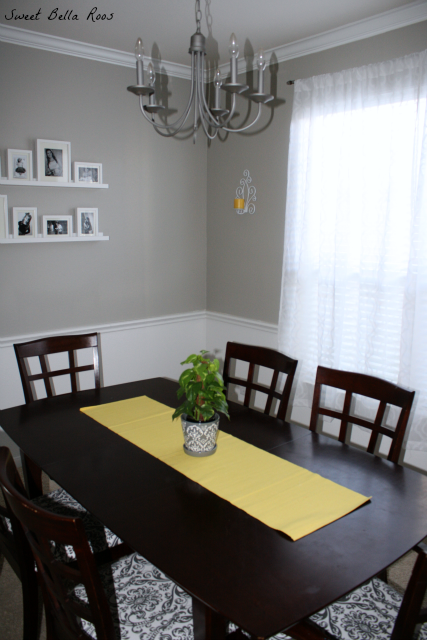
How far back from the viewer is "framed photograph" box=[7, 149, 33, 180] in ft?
10.1

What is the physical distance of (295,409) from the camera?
3602 mm

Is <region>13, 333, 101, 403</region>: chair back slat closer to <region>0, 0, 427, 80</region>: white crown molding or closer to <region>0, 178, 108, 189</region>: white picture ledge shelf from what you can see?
<region>0, 178, 108, 189</region>: white picture ledge shelf

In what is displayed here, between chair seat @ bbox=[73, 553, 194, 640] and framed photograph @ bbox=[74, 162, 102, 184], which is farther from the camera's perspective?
framed photograph @ bbox=[74, 162, 102, 184]

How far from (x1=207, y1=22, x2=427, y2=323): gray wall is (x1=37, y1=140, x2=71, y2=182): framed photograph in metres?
1.23

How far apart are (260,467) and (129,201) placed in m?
2.55

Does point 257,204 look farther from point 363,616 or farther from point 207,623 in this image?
point 207,623

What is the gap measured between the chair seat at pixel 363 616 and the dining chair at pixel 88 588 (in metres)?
0.21

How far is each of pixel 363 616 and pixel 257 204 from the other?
2.85 metres

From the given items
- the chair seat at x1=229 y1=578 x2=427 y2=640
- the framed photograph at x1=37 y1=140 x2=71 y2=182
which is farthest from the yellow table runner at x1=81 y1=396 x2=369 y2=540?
the framed photograph at x1=37 y1=140 x2=71 y2=182

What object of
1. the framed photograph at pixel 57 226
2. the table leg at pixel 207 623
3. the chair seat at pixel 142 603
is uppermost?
the framed photograph at pixel 57 226

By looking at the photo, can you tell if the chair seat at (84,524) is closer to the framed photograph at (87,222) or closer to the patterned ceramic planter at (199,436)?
the patterned ceramic planter at (199,436)

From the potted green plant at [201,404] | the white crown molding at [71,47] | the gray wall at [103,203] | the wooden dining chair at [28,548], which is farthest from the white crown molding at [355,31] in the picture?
the wooden dining chair at [28,548]

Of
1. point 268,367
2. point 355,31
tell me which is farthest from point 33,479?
point 355,31

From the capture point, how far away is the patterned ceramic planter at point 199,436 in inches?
68.6
